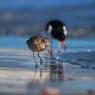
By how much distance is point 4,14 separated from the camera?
27922 mm

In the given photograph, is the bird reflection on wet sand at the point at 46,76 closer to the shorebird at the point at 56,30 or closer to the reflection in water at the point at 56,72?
the reflection in water at the point at 56,72

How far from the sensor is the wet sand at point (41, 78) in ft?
25.1

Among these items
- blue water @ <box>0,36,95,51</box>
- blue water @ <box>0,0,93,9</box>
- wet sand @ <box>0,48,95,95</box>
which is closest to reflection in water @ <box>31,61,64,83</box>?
wet sand @ <box>0,48,95,95</box>

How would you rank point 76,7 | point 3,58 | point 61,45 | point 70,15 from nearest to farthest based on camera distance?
1. point 3,58
2. point 61,45
3. point 70,15
4. point 76,7

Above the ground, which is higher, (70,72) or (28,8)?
(28,8)

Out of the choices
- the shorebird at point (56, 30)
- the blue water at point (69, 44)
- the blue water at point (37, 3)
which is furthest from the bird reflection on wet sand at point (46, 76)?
the blue water at point (37, 3)

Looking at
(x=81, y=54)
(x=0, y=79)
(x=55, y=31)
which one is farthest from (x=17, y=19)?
(x=0, y=79)

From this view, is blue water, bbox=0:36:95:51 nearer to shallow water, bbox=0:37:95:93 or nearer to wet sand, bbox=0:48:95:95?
shallow water, bbox=0:37:95:93

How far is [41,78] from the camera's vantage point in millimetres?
8812

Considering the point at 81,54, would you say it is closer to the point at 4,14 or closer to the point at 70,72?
the point at 70,72

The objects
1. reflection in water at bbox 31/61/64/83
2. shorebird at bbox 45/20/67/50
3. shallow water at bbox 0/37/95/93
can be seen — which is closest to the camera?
shallow water at bbox 0/37/95/93

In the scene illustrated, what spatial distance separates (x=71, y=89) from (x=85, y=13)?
19.0 m

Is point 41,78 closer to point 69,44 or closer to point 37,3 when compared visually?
point 69,44

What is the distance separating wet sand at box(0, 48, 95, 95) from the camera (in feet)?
25.1
